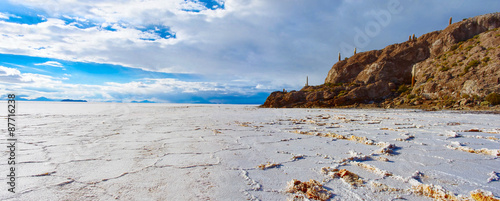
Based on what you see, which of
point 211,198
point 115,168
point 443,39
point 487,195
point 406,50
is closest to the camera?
point 487,195

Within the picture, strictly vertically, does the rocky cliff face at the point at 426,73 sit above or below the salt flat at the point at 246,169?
above

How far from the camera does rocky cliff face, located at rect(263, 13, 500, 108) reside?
1569 centimetres

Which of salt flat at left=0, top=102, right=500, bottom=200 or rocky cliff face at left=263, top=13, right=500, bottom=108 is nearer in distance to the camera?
salt flat at left=0, top=102, right=500, bottom=200

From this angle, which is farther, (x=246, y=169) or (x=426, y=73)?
(x=426, y=73)

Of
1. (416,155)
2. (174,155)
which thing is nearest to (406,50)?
(416,155)

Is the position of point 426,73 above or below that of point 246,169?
above

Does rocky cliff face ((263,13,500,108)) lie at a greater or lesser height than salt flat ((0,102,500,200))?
greater

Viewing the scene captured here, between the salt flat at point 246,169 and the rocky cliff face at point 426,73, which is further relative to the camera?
the rocky cliff face at point 426,73

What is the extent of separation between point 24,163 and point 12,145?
1.37m

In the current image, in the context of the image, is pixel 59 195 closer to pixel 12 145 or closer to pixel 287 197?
pixel 287 197

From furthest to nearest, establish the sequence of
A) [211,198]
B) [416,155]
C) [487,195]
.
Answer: [416,155] < [211,198] < [487,195]

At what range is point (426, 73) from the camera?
21.8 m

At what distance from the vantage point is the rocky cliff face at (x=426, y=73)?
618 inches

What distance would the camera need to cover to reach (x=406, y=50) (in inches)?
1041
